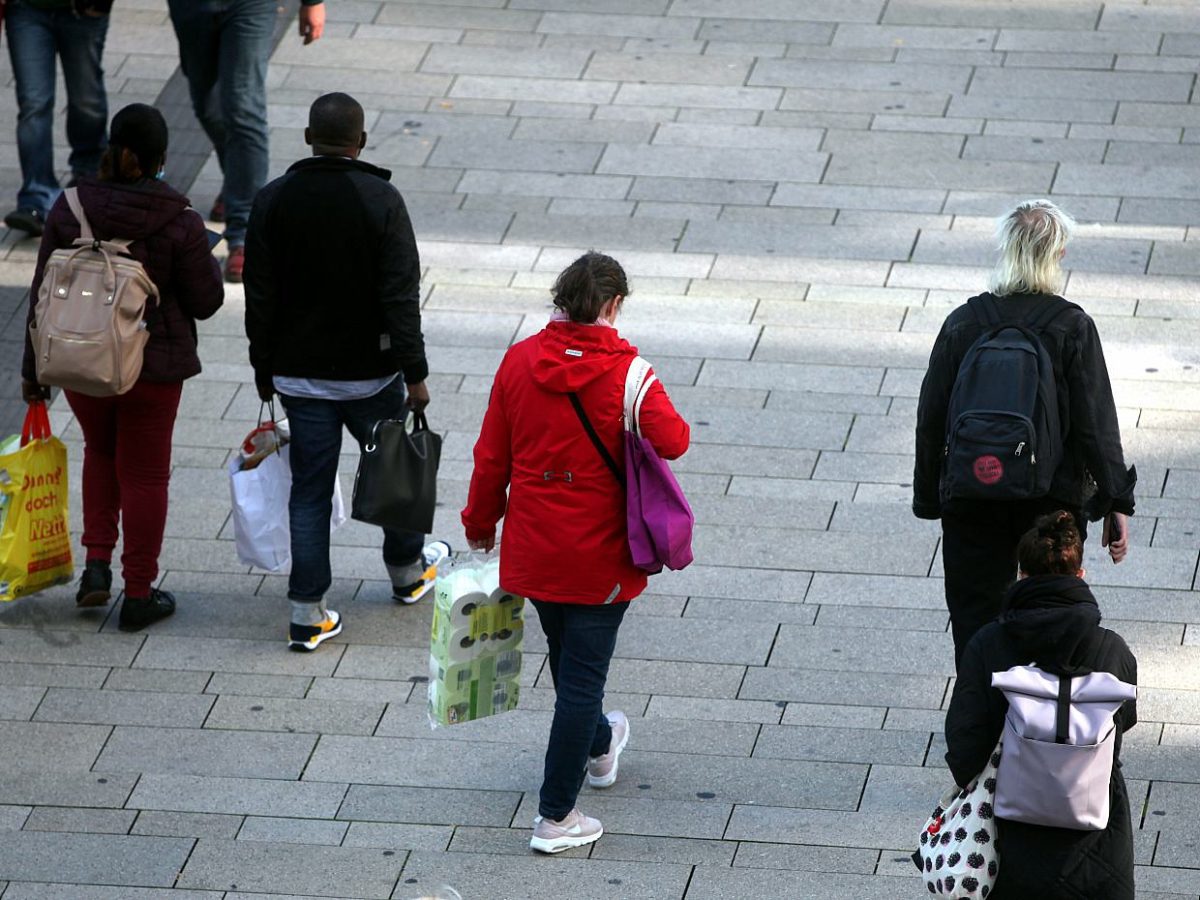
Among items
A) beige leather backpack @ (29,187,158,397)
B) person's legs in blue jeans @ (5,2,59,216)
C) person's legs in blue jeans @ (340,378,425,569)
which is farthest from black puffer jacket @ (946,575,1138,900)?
person's legs in blue jeans @ (5,2,59,216)

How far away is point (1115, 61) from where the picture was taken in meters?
10.8

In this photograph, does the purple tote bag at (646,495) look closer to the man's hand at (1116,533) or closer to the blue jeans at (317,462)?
the man's hand at (1116,533)

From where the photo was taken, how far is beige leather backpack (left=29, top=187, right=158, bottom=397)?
6.33m

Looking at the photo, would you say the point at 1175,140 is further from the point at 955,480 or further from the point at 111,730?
the point at 111,730

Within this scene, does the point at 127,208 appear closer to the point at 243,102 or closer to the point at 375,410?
the point at 375,410

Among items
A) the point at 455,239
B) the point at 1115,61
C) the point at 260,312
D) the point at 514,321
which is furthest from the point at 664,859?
the point at 1115,61

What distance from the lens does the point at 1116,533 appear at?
212 inches

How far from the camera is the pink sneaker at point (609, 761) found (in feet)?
19.2

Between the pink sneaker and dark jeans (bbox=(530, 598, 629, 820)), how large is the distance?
33 cm

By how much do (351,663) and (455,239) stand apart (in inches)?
131

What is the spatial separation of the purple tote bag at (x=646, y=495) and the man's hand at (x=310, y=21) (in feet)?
15.6

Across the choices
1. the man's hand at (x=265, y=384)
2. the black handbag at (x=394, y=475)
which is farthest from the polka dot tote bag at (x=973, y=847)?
the man's hand at (x=265, y=384)

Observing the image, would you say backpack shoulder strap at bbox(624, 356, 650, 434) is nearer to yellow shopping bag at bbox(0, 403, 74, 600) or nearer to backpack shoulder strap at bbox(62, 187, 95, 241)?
backpack shoulder strap at bbox(62, 187, 95, 241)

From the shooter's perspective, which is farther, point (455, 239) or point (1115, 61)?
point (1115, 61)
